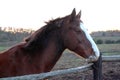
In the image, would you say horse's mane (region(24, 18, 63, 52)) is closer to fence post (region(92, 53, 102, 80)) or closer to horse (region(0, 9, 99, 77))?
horse (region(0, 9, 99, 77))

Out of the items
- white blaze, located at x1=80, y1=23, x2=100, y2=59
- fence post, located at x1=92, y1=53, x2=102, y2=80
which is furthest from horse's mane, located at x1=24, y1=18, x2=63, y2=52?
fence post, located at x1=92, y1=53, x2=102, y2=80

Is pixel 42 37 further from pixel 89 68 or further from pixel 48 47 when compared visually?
pixel 89 68

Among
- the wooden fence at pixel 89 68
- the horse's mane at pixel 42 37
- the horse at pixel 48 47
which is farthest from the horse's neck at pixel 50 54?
the wooden fence at pixel 89 68

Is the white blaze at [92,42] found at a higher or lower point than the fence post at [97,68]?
higher

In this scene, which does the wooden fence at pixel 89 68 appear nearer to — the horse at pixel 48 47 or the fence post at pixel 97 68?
the fence post at pixel 97 68

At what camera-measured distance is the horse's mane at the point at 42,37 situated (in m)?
5.32

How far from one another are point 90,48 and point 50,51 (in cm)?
75

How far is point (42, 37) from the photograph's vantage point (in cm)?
538

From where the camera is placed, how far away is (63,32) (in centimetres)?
537

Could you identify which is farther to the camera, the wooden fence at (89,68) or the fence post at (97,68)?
the fence post at (97,68)

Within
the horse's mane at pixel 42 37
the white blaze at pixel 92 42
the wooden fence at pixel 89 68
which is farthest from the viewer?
the horse's mane at pixel 42 37

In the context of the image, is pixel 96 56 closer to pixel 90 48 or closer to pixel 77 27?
Result: pixel 90 48

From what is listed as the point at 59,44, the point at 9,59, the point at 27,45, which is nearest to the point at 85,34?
the point at 59,44

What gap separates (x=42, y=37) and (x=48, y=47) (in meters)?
0.21
